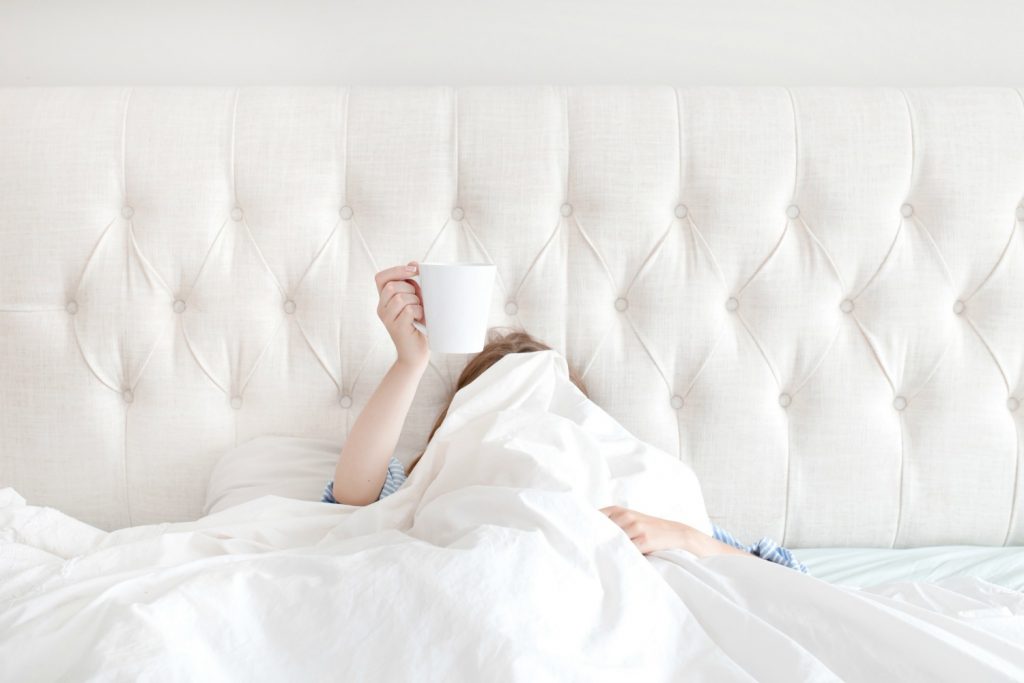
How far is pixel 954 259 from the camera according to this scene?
1266mm

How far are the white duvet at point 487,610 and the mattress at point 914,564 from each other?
0.19 m

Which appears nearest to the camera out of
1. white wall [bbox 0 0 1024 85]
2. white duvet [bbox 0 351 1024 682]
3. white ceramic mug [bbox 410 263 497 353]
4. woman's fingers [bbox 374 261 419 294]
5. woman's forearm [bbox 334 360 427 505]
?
white duvet [bbox 0 351 1024 682]

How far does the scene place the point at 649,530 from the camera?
0.94m

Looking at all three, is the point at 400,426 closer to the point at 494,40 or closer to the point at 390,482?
the point at 390,482

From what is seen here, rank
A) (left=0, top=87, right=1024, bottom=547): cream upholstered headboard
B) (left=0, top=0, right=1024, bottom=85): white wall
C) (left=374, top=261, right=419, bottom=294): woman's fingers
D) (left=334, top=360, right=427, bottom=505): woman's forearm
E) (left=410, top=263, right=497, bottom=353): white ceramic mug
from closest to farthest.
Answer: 1. (left=410, top=263, right=497, bottom=353): white ceramic mug
2. (left=374, top=261, right=419, bottom=294): woman's fingers
3. (left=334, top=360, right=427, bottom=505): woman's forearm
4. (left=0, top=87, right=1024, bottom=547): cream upholstered headboard
5. (left=0, top=0, right=1024, bottom=85): white wall

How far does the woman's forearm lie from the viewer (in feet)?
3.67

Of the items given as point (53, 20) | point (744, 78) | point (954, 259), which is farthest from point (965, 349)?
point (53, 20)

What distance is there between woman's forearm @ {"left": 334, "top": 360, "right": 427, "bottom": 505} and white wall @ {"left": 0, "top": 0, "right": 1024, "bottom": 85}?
0.58 m

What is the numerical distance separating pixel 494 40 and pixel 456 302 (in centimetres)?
69

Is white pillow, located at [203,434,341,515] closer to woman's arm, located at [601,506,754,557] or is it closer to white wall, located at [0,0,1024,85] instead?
woman's arm, located at [601,506,754,557]

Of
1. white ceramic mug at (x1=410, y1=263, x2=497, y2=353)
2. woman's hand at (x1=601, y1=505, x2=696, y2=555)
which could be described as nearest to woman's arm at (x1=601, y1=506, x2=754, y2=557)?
woman's hand at (x1=601, y1=505, x2=696, y2=555)

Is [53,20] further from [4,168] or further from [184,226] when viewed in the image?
[184,226]

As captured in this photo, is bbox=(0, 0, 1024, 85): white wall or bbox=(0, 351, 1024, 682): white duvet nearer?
bbox=(0, 351, 1024, 682): white duvet

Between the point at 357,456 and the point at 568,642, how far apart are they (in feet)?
1.54
